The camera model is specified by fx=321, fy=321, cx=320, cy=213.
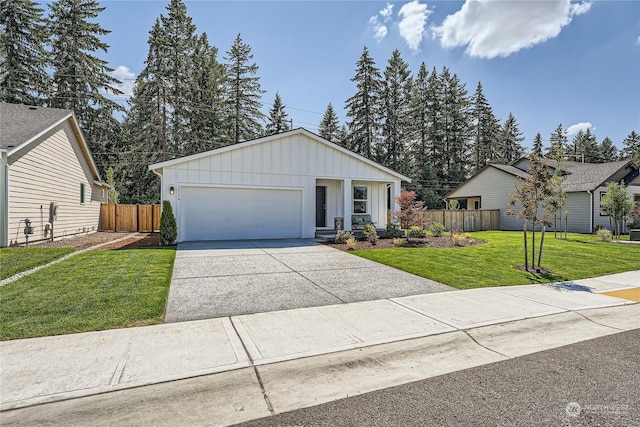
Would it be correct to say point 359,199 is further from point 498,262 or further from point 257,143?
point 498,262

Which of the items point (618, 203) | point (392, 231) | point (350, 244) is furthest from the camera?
point (618, 203)

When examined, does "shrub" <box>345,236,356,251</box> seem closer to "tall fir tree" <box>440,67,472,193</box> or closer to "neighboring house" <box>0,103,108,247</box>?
"neighboring house" <box>0,103,108,247</box>

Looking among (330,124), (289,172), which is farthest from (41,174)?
(330,124)

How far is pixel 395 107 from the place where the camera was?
1326 inches

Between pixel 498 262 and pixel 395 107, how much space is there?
1099 inches

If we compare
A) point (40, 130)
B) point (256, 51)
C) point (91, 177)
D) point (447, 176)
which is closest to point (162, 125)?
point (91, 177)

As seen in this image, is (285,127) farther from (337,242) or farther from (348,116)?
(337,242)

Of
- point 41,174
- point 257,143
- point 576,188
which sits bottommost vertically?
point 41,174

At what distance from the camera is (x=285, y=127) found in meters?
37.1

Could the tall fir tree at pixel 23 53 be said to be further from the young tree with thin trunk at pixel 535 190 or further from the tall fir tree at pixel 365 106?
the young tree with thin trunk at pixel 535 190

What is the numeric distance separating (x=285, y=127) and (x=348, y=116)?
773 centimetres

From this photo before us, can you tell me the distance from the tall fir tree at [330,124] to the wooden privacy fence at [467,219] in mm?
22136

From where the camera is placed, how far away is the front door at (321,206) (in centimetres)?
1505

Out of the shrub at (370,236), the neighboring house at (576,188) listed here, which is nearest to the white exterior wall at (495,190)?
the neighboring house at (576,188)
